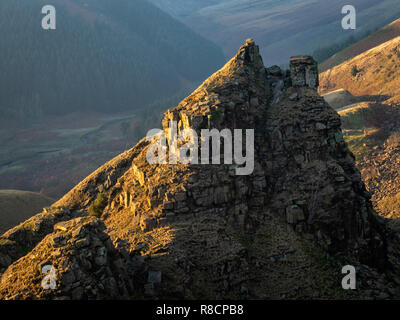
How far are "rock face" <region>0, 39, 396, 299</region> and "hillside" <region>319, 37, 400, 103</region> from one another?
4831 centimetres

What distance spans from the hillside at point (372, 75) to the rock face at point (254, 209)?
48314 millimetres

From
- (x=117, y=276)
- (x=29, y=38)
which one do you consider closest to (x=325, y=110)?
(x=117, y=276)

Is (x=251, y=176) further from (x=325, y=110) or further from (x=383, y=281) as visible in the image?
(x=383, y=281)

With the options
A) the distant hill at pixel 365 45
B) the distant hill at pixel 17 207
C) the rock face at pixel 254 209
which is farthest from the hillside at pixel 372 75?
the distant hill at pixel 17 207

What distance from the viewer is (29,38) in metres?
198

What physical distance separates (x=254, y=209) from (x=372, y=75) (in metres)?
71.0

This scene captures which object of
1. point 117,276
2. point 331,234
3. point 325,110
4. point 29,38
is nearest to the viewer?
point 117,276

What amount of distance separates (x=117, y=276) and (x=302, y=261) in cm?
977

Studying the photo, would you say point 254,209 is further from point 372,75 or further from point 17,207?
point 372,75

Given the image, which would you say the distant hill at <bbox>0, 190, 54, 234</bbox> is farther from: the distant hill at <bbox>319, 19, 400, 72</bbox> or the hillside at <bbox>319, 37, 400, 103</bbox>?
the distant hill at <bbox>319, 19, 400, 72</bbox>

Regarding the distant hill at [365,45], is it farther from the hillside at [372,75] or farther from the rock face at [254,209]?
the rock face at [254,209]

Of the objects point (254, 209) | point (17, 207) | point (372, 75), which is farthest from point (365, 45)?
point (254, 209)

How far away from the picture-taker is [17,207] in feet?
168

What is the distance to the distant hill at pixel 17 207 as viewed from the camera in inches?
1800
